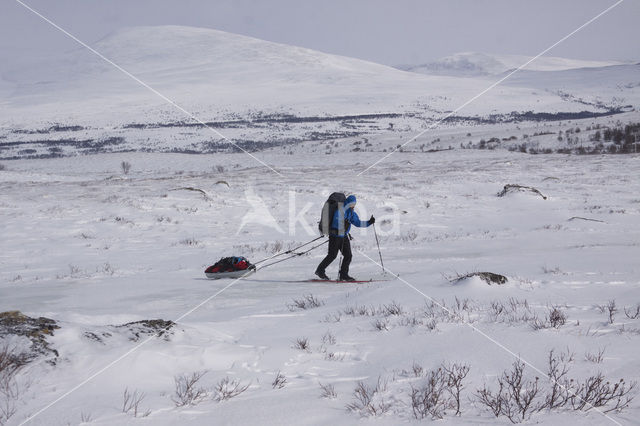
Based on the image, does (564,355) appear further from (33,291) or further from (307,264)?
(33,291)

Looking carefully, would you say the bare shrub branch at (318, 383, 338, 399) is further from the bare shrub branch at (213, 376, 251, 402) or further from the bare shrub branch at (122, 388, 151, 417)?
the bare shrub branch at (122, 388, 151, 417)

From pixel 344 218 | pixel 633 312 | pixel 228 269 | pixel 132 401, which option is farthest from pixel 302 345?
pixel 344 218

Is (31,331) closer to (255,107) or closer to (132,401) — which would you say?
(132,401)

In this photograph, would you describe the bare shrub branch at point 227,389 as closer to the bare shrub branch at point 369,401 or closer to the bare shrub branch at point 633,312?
the bare shrub branch at point 369,401

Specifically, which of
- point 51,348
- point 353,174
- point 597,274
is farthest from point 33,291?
point 353,174

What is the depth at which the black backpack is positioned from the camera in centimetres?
941

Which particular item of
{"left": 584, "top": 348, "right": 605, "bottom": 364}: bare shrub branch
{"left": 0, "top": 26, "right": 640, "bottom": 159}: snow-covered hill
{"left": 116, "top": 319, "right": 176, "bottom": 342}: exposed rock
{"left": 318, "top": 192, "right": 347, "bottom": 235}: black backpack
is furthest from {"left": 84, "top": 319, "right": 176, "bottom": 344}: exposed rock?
{"left": 0, "top": 26, "right": 640, "bottom": 159}: snow-covered hill

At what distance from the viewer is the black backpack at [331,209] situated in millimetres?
9406

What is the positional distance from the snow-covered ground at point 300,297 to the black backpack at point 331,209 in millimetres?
1170

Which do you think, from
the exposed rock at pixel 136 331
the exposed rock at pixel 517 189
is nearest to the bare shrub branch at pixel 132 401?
the exposed rock at pixel 136 331

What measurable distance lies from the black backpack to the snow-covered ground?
1.17 m

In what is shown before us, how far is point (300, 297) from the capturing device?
7.73 metres

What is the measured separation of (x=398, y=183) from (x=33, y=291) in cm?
2104

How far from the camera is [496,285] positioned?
22.8 feet
